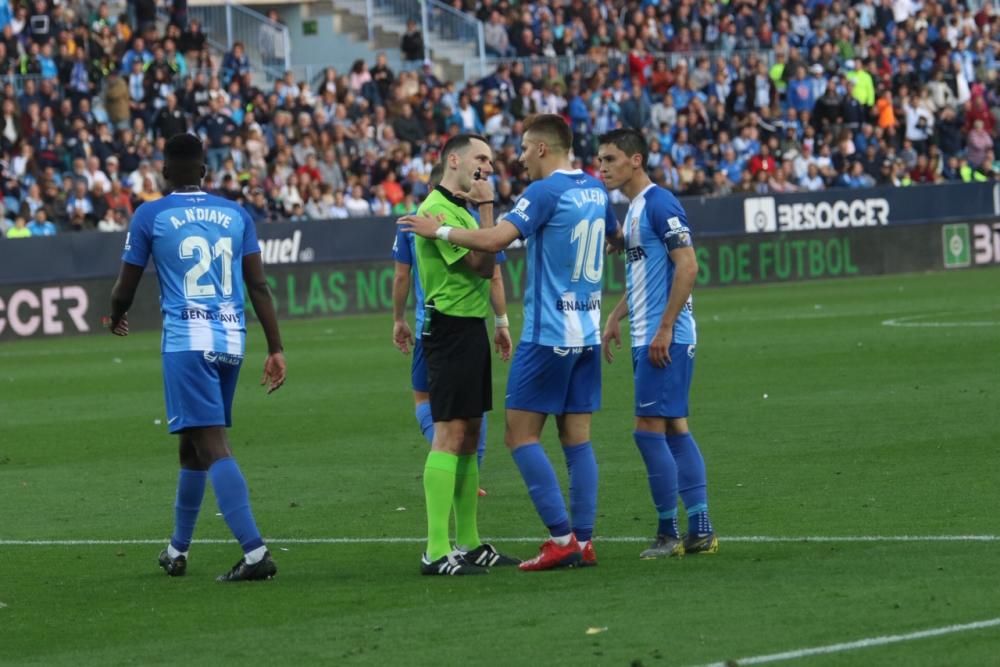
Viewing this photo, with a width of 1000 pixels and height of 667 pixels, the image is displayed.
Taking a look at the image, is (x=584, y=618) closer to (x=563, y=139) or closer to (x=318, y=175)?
(x=563, y=139)

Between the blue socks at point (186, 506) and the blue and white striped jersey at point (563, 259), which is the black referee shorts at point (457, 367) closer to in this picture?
the blue and white striped jersey at point (563, 259)

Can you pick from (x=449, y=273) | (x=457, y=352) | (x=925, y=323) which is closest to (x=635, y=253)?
(x=449, y=273)

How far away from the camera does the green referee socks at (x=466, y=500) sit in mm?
9719

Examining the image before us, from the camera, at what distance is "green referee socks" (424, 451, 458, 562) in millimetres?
9320

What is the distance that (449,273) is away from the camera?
9648 mm

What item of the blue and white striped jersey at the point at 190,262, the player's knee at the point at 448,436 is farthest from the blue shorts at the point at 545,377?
the blue and white striped jersey at the point at 190,262

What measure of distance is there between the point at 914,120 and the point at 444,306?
3486 cm

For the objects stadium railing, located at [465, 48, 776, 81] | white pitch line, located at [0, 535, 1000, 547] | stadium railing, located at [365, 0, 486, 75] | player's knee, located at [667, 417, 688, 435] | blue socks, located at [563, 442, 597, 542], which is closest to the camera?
blue socks, located at [563, 442, 597, 542]

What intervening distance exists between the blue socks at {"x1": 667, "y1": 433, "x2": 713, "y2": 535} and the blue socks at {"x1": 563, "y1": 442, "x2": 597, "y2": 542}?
49cm

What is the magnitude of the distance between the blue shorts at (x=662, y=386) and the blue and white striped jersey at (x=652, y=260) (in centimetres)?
10

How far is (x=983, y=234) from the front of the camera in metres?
38.2

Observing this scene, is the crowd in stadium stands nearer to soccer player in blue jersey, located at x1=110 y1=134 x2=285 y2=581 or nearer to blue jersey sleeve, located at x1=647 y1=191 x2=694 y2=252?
soccer player in blue jersey, located at x1=110 y1=134 x2=285 y2=581

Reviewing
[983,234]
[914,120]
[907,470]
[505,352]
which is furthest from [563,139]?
[914,120]

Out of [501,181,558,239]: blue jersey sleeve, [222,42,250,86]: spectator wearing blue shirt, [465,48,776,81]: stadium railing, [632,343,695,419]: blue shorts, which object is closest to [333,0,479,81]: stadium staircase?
[465,48,776,81]: stadium railing
